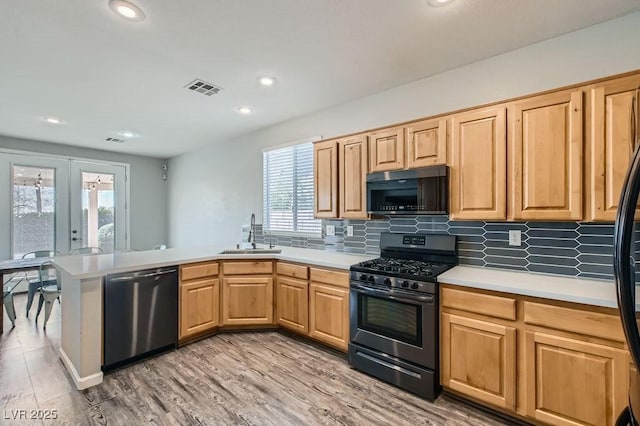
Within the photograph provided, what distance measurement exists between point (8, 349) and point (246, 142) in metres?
3.57

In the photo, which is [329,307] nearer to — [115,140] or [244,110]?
[244,110]

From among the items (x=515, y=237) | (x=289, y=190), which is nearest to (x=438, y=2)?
(x=515, y=237)

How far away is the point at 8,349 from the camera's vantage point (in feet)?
9.61

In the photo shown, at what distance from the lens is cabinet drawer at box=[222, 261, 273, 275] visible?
3277mm

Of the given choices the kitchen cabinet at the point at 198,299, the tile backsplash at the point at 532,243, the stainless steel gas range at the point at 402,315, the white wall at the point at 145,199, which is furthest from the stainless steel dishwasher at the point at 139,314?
the white wall at the point at 145,199

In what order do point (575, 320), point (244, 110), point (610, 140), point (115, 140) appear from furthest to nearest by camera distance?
point (115, 140) < point (244, 110) < point (610, 140) < point (575, 320)

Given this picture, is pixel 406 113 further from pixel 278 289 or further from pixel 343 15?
pixel 278 289

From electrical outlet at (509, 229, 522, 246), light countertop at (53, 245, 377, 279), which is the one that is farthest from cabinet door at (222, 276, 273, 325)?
electrical outlet at (509, 229, 522, 246)

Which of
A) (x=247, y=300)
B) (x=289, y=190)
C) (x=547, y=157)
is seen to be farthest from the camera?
(x=289, y=190)

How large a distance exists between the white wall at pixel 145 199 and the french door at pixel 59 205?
0.52 ft

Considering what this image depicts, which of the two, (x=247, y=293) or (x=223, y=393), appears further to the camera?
(x=247, y=293)

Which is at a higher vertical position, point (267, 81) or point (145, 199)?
point (267, 81)

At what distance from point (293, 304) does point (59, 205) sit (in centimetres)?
493

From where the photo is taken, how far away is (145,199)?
633cm
